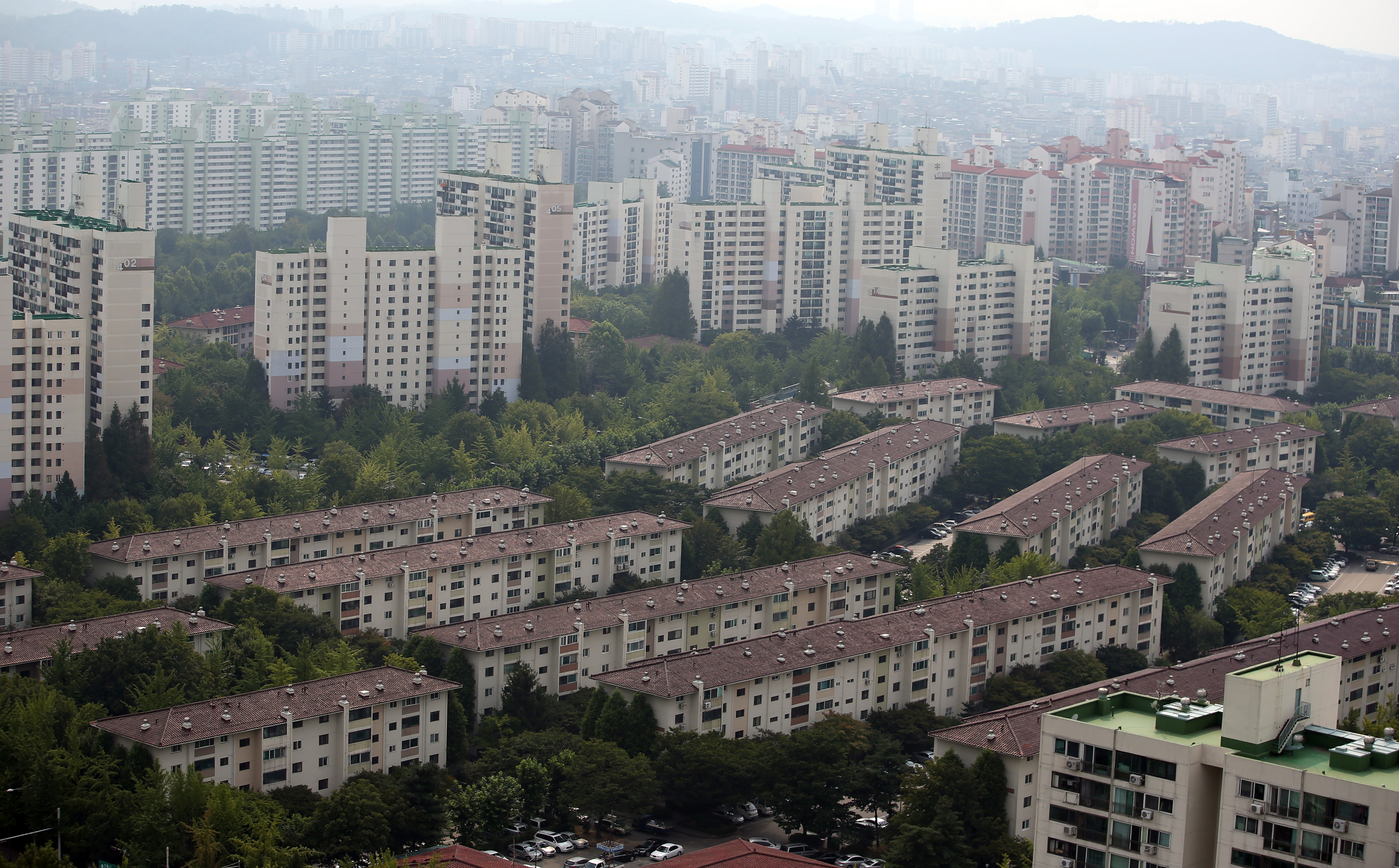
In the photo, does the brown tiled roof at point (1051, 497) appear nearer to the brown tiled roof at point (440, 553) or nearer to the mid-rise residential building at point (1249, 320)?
the brown tiled roof at point (440, 553)

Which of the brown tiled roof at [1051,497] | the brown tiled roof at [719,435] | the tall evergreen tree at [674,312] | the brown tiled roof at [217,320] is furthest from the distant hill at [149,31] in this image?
the brown tiled roof at [1051,497]

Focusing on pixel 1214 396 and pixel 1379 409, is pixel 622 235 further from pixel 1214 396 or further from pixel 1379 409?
pixel 1379 409

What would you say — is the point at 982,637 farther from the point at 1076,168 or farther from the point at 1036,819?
the point at 1076,168

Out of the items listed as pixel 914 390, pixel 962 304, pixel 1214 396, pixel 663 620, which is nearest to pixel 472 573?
pixel 663 620

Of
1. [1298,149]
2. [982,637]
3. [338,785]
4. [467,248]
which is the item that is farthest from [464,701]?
[1298,149]

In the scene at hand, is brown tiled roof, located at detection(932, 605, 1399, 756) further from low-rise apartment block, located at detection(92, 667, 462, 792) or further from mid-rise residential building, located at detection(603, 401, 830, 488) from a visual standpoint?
mid-rise residential building, located at detection(603, 401, 830, 488)
